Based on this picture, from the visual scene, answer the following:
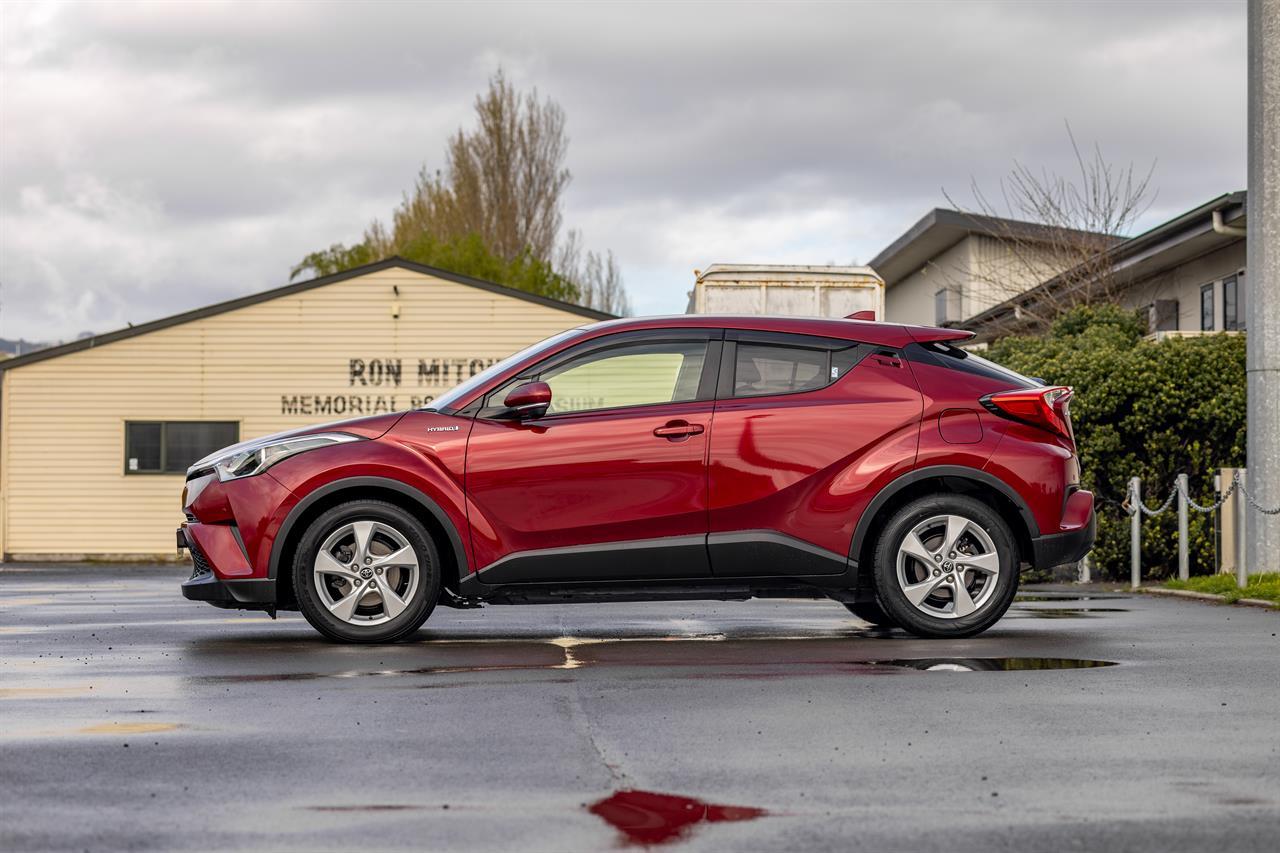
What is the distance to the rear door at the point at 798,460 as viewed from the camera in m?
8.95

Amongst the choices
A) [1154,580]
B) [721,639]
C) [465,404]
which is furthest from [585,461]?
[1154,580]

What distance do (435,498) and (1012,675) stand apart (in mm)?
3111

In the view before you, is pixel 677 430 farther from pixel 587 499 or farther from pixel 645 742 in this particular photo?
pixel 645 742

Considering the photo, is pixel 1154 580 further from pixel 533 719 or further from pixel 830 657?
pixel 533 719

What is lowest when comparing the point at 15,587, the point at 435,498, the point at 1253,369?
the point at 15,587

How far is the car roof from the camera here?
932 cm

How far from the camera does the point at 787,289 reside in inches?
794

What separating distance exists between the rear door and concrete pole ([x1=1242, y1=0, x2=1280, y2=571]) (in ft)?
17.3

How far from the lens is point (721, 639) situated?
9422 mm

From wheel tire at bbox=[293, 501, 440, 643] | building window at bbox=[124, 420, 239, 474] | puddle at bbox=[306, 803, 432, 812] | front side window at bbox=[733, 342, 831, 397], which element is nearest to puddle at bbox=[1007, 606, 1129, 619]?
front side window at bbox=[733, 342, 831, 397]

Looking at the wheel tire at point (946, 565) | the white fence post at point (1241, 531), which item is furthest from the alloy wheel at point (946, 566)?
the white fence post at point (1241, 531)

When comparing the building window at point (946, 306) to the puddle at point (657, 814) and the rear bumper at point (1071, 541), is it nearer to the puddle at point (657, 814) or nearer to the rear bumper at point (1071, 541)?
the rear bumper at point (1071, 541)

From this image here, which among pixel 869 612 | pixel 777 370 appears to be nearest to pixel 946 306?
pixel 869 612

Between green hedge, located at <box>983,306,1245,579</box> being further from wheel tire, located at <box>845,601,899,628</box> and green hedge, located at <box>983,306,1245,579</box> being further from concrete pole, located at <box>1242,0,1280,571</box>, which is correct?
wheel tire, located at <box>845,601,899,628</box>
